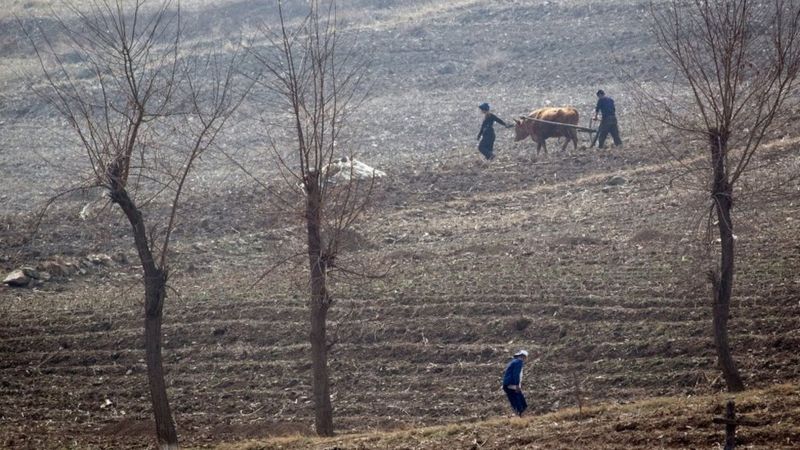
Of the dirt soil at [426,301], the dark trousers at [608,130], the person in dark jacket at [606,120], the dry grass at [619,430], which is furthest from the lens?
the dark trousers at [608,130]

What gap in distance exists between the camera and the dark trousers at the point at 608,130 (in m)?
22.6

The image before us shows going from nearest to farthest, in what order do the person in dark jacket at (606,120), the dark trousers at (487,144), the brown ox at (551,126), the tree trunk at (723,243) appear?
the tree trunk at (723,243), the person in dark jacket at (606,120), the brown ox at (551,126), the dark trousers at (487,144)

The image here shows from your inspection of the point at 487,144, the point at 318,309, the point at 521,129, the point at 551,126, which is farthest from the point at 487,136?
the point at 318,309

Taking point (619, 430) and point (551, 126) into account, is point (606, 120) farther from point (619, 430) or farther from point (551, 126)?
point (619, 430)

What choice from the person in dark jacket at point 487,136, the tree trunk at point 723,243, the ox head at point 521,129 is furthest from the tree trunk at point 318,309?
the ox head at point 521,129

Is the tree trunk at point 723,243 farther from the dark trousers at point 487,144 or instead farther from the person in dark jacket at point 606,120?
the dark trousers at point 487,144

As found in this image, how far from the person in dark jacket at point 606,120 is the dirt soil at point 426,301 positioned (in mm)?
358

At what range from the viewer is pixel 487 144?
23656 mm

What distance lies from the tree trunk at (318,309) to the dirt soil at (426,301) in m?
0.48

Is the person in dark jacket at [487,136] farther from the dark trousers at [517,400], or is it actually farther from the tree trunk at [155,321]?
the tree trunk at [155,321]

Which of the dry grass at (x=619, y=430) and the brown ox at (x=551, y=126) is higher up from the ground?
the brown ox at (x=551, y=126)

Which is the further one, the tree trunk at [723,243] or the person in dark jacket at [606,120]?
the person in dark jacket at [606,120]

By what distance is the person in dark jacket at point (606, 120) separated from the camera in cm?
2219

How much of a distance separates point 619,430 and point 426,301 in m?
5.92
